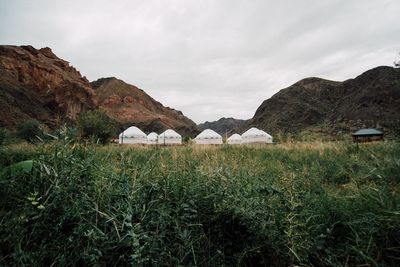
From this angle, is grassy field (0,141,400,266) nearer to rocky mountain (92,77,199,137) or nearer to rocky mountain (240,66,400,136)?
rocky mountain (240,66,400,136)

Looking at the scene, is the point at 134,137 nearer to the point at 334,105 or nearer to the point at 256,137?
the point at 256,137

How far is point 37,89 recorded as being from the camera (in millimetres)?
74000

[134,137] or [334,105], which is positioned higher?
[334,105]

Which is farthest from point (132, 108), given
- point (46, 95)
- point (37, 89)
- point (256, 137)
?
point (256, 137)

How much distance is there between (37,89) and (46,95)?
4944 millimetres

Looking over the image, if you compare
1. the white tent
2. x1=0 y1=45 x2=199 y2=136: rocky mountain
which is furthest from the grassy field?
x1=0 y1=45 x2=199 y2=136: rocky mountain

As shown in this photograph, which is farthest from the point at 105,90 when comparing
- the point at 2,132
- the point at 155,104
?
the point at 2,132

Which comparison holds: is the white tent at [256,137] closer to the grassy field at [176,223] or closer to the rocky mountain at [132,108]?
the grassy field at [176,223]

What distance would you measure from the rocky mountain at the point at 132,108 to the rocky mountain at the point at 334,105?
38.5 metres

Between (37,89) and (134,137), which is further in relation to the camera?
(37,89)

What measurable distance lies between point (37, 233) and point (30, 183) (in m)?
0.45

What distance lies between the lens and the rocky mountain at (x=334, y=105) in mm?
48531

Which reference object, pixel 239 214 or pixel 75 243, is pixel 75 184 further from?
pixel 239 214

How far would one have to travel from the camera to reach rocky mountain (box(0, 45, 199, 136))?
55.0 metres
